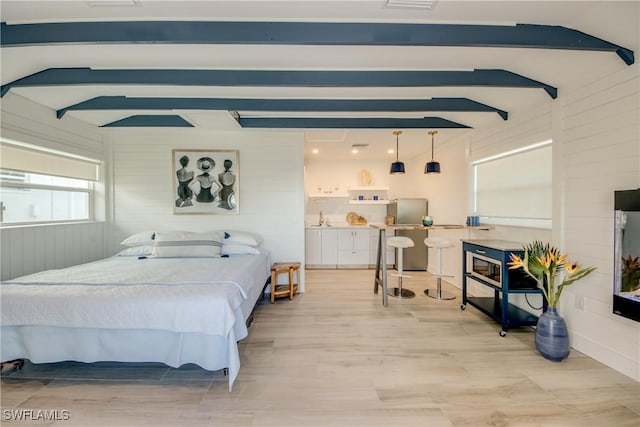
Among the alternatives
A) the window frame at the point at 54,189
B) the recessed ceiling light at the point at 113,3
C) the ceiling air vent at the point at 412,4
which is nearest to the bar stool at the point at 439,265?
the ceiling air vent at the point at 412,4

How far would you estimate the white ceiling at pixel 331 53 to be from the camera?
1826mm

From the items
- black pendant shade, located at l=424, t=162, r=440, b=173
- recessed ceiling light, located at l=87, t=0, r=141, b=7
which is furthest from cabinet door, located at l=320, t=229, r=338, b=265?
recessed ceiling light, located at l=87, t=0, r=141, b=7

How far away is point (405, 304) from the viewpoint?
3.81m

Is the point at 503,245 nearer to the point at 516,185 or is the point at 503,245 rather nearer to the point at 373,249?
the point at 516,185

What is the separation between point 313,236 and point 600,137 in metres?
4.61

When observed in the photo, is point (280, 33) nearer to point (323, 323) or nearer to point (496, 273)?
point (323, 323)

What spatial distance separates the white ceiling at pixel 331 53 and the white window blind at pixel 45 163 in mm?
589

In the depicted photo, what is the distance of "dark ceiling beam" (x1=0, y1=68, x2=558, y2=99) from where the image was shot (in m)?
2.60

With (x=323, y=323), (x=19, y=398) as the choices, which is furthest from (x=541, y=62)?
(x=19, y=398)

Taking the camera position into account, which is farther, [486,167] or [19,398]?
[486,167]

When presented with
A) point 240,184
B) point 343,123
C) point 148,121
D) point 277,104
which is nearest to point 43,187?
point 148,121

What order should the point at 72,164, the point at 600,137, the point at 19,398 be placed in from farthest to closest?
the point at 72,164
the point at 600,137
the point at 19,398

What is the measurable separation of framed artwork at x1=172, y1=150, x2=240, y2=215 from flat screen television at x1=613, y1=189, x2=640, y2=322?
13.7 ft

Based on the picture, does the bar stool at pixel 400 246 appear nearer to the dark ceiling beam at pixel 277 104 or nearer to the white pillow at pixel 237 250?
the dark ceiling beam at pixel 277 104
